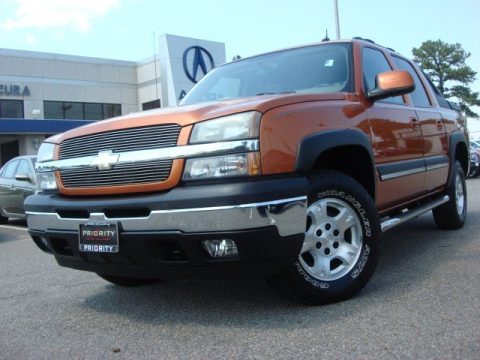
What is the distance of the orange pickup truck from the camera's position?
119 inches

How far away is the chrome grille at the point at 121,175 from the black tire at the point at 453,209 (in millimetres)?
4005

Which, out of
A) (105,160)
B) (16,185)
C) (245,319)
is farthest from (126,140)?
(16,185)

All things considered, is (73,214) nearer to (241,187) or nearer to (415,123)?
(241,187)

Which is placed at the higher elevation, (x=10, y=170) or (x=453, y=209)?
(x=10, y=170)

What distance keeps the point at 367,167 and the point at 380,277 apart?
0.87 m

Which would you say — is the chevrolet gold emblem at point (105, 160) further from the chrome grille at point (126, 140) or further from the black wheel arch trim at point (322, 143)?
the black wheel arch trim at point (322, 143)

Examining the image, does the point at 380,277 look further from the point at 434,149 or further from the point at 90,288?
the point at 90,288

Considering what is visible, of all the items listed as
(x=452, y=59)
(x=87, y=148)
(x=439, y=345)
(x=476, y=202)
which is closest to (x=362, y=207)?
(x=439, y=345)

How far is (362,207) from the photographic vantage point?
369 centimetres

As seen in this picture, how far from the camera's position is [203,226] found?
9.76 ft

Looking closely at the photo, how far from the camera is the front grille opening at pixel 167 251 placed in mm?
3121

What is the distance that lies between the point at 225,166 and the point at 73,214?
1.10 metres

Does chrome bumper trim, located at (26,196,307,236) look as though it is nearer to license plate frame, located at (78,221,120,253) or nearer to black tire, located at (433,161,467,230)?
license plate frame, located at (78,221,120,253)


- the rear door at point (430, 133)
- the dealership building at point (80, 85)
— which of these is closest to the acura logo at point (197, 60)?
the dealership building at point (80, 85)
